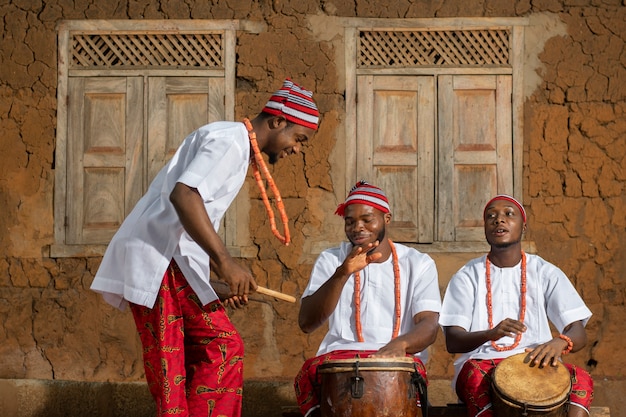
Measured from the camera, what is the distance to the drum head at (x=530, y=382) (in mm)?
5246

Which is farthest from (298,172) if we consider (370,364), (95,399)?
(370,364)

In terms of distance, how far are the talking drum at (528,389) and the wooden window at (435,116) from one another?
10.8ft

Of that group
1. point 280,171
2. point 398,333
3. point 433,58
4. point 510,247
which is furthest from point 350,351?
point 433,58

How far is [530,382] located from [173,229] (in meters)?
1.92

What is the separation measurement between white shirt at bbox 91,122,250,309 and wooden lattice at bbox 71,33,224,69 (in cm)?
400

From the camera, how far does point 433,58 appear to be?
879cm

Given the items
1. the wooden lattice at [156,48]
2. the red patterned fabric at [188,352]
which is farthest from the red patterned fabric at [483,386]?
the wooden lattice at [156,48]

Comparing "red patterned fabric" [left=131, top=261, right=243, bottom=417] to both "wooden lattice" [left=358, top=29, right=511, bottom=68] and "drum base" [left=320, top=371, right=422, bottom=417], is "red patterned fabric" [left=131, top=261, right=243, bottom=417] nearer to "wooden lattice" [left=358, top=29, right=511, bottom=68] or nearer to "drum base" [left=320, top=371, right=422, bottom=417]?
"drum base" [left=320, top=371, right=422, bottom=417]

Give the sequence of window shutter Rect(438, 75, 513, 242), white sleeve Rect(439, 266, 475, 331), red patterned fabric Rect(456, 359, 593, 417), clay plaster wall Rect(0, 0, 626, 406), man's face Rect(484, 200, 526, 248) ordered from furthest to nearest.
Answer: window shutter Rect(438, 75, 513, 242)
clay plaster wall Rect(0, 0, 626, 406)
man's face Rect(484, 200, 526, 248)
white sleeve Rect(439, 266, 475, 331)
red patterned fabric Rect(456, 359, 593, 417)

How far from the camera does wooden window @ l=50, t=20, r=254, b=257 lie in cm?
873

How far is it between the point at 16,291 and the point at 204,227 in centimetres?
452

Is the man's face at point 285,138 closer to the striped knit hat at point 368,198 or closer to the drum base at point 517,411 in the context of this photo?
the striped knit hat at point 368,198

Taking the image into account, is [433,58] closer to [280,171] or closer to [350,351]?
[280,171]

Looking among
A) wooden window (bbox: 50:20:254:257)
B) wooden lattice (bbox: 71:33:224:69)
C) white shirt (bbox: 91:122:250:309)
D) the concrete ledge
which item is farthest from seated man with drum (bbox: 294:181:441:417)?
wooden lattice (bbox: 71:33:224:69)
